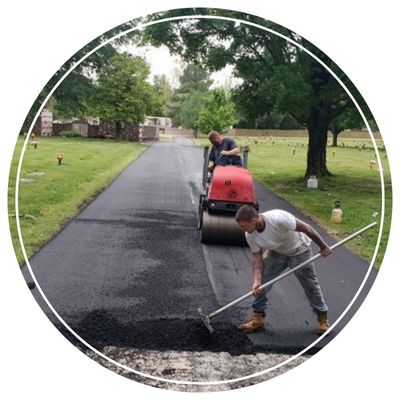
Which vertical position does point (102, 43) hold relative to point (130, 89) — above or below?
above

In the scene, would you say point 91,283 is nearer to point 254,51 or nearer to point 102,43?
point 102,43

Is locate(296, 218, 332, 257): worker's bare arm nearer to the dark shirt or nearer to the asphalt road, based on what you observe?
the asphalt road

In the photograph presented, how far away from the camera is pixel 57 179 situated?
450 cm

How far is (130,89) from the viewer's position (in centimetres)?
445

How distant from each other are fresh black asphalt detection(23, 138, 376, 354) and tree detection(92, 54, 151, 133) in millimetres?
809

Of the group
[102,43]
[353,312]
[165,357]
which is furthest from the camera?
[102,43]

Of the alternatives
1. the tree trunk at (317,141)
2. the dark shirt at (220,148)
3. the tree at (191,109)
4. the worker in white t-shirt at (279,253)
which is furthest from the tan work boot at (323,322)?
the tree at (191,109)

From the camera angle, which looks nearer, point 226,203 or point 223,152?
point 226,203

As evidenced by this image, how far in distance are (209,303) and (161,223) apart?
2.30ft

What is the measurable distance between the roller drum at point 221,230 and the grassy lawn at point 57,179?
3.20 feet

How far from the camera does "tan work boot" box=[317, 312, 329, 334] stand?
3.93 metres

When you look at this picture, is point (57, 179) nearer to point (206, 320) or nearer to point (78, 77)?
point (78, 77)

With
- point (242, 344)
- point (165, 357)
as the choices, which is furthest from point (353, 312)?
point (165, 357)

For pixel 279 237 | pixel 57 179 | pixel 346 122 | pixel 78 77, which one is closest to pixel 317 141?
pixel 346 122
